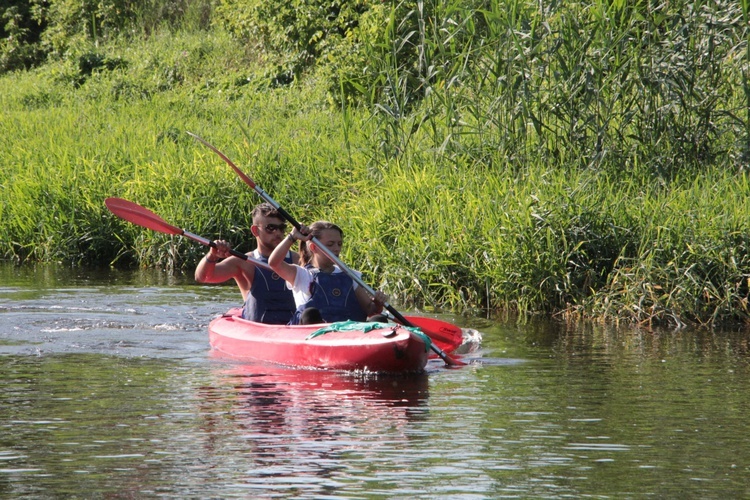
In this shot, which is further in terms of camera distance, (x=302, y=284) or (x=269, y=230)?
(x=269, y=230)

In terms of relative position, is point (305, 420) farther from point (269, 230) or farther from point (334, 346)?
point (269, 230)

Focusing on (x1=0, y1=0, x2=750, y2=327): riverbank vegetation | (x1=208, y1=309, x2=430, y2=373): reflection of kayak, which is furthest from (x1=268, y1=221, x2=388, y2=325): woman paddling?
(x1=0, y1=0, x2=750, y2=327): riverbank vegetation

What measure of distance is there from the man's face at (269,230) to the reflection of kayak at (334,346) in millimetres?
535

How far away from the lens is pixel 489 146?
10055 mm

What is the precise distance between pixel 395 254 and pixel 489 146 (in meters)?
1.41

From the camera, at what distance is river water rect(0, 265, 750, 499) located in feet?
14.5

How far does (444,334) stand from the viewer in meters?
7.61

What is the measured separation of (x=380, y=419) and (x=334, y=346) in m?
1.31

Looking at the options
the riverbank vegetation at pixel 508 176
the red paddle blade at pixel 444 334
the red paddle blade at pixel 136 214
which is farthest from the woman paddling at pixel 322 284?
the riverbank vegetation at pixel 508 176

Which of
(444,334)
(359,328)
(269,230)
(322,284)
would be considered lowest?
(444,334)

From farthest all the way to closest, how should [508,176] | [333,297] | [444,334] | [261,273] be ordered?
1. [508,176]
2. [261,273]
3. [444,334]
4. [333,297]

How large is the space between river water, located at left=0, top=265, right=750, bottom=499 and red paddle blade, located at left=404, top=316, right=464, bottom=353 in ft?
0.52

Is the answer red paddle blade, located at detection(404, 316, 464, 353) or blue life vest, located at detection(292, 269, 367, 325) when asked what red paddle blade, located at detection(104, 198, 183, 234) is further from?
red paddle blade, located at detection(404, 316, 464, 353)

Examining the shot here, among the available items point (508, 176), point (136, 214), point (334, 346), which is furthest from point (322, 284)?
point (508, 176)
